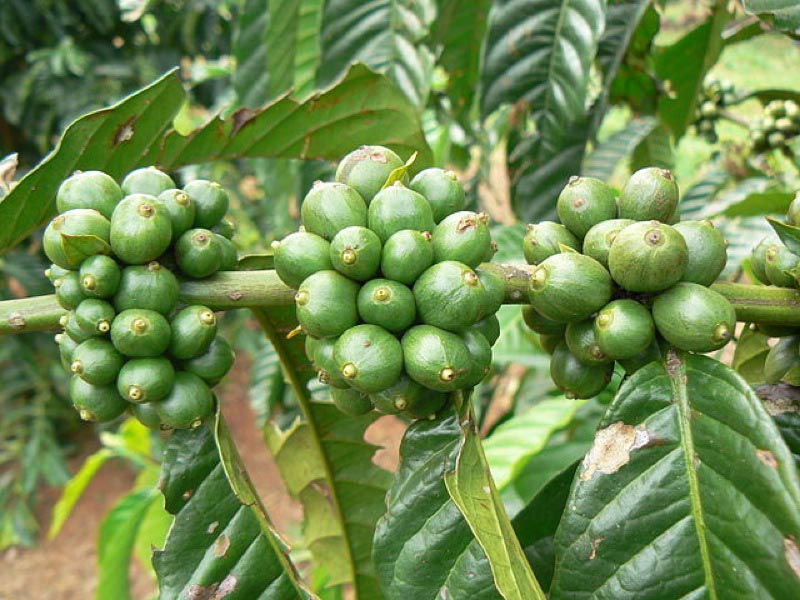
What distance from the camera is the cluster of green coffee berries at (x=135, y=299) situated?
111 cm

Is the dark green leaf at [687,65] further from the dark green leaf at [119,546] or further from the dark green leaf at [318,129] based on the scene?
the dark green leaf at [119,546]

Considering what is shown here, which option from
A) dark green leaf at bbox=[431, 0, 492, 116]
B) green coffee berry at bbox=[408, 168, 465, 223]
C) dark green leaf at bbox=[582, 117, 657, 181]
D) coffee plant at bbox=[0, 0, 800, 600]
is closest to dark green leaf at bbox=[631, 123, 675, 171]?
dark green leaf at bbox=[582, 117, 657, 181]

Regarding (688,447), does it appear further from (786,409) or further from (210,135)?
(210,135)

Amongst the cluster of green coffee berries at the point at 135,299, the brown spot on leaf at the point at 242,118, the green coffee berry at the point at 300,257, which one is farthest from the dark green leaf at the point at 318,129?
the green coffee berry at the point at 300,257

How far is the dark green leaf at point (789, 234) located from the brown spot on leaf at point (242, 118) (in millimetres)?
986

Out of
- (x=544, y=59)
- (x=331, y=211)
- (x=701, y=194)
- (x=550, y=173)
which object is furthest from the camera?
(x=701, y=194)

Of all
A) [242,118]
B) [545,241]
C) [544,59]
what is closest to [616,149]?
[544,59]

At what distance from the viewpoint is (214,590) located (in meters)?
1.23

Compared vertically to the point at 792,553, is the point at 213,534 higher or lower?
lower

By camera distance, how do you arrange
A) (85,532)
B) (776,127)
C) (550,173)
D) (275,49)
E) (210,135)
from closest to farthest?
(210,135)
(275,49)
(550,173)
(776,127)
(85,532)

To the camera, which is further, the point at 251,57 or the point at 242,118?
the point at 251,57

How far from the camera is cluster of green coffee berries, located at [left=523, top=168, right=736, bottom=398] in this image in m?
1.00

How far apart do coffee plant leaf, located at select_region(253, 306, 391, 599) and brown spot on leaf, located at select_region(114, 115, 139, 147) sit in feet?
1.51

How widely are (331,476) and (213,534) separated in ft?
1.51
